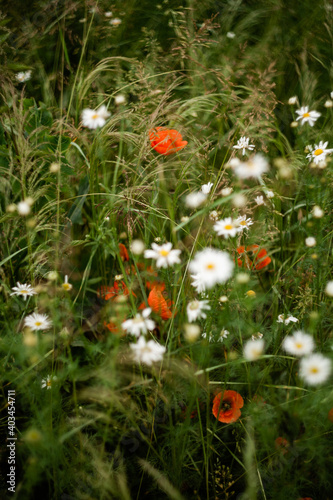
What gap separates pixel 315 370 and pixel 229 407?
10.6 inches

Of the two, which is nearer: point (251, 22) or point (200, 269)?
point (200, 269)

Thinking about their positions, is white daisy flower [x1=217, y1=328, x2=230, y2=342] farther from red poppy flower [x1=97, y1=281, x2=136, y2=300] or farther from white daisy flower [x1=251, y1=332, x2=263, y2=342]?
red poppy flower [x1=97, y1=281, x2=136, y2=300]

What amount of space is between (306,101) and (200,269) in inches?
30.4

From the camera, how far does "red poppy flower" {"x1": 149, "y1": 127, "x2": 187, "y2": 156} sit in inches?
34.2

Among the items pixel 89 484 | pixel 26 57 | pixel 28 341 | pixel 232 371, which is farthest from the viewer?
pixel 26 57

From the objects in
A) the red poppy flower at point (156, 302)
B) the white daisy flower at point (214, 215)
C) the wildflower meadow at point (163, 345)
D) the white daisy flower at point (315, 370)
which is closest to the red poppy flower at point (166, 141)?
the wildflower meadow at point (163, 345)

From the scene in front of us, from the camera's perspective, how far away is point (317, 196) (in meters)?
0.80

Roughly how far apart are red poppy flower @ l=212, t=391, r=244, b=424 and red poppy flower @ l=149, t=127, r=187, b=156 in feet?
1.70

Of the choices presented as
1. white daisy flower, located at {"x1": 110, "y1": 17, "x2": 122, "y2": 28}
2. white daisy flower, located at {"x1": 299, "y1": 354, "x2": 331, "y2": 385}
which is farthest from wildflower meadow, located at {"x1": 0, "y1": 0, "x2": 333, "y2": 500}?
white daisy flower, located at {"x1": 110, "y1": 17, "x2": 122, "y2": 28}

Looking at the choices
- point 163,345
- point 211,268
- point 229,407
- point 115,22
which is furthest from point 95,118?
point 115,22

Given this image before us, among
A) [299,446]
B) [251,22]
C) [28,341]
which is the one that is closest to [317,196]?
[299,446]

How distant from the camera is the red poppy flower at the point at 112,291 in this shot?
0.82m

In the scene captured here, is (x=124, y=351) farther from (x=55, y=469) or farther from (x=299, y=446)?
(x=299, y=446)

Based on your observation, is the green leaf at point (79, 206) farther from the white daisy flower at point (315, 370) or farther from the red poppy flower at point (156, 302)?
the white daisy flower at point (315, 370)
